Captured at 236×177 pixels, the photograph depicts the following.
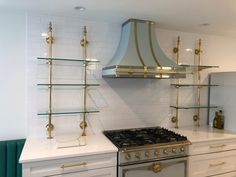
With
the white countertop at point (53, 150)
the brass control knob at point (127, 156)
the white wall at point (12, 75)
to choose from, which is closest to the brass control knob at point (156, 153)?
the brass control knob at point (127, 156)

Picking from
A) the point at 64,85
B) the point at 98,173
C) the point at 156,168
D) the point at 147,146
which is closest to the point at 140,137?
the point at 147,146

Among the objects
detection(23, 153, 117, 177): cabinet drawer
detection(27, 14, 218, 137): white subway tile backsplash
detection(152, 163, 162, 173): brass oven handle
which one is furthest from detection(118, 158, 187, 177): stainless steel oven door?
detection(27, 14, 218, 137): white subway tile backsplash

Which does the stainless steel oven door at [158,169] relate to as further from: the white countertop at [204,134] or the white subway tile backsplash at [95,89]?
the white subway tile backsplash at [95,89]

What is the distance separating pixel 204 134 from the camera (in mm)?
2373

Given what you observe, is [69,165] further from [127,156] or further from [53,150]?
[127,156]

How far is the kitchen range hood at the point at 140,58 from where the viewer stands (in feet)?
6.16

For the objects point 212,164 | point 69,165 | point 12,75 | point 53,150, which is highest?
point 12,75

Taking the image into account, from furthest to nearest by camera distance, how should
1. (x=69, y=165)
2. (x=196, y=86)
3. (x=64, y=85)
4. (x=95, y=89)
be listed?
(x=196, y=86)
(x=95, y=89)
(x=64, y=85)
(x=69, y=165)

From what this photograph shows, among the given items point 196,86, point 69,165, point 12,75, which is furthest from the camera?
point 196,86

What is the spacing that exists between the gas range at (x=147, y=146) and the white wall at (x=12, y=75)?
96cm

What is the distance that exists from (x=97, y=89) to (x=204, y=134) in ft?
4.50

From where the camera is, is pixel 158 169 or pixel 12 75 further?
pixel 12 75

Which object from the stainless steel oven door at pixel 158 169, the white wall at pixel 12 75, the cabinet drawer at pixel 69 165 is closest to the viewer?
the cabinet drawer at pixel 69 165

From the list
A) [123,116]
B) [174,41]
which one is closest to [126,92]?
[123,116]
